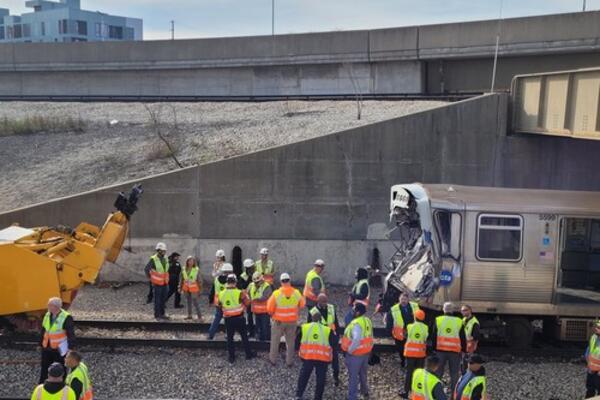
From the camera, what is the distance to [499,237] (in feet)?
35.8

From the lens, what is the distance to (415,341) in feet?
29.6

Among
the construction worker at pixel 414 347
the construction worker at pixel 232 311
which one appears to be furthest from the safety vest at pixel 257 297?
the construction worker at pixel 414 347

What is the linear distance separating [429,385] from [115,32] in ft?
342

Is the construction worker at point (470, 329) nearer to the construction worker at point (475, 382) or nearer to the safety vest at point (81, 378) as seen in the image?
the construction worker at point (475, 382)

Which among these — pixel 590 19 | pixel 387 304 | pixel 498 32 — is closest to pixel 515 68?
pixel 498 32

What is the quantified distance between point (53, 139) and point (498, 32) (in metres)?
18.3

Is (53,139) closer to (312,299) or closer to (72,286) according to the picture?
(72,286)

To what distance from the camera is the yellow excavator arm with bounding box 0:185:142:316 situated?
10422 mm

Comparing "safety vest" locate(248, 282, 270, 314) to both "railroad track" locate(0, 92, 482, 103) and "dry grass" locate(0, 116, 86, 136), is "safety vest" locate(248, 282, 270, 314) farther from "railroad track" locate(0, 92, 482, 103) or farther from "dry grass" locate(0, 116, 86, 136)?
"dry grass" locate(0, 116, 86, 136)

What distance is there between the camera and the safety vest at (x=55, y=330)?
28.4 feet

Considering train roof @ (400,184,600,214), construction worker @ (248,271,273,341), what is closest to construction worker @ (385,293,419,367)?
train roof @ (400,184,600,214)

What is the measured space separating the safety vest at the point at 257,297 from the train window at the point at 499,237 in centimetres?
407

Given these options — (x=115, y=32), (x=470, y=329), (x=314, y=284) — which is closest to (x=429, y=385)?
(x=470, y=329)

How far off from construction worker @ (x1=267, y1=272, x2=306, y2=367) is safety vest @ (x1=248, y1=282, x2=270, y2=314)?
796 millimetres
